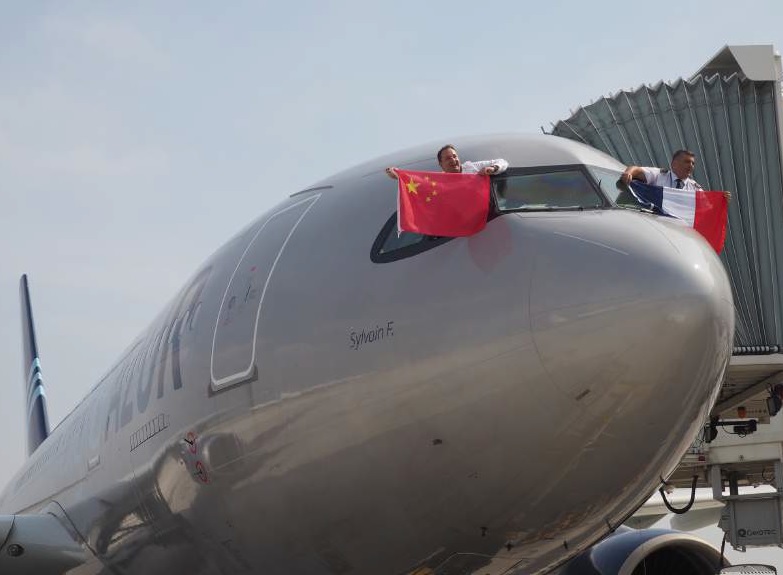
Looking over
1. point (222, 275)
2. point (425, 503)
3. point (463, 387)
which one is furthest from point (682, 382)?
point (222, 275)

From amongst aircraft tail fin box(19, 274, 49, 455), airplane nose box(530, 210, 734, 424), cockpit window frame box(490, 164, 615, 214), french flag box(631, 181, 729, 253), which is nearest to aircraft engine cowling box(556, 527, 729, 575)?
french flag box(631, 181, 729, 253)

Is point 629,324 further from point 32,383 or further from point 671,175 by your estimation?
point 32,383

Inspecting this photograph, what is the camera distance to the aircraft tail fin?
22077mm

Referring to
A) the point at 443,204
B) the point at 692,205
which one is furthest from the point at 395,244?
the point at 692,205

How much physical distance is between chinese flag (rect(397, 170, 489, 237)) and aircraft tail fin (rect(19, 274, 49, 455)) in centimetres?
1660

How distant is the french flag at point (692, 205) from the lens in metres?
5.66

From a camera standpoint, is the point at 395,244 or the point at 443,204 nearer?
the point at 443,204

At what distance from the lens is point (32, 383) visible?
24.0 meters

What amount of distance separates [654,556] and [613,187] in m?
4.96

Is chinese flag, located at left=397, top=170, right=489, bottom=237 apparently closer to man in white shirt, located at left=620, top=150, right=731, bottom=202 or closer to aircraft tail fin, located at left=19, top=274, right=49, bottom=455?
man in white shirt, located at left=620, top=150, right=731, bottom=202

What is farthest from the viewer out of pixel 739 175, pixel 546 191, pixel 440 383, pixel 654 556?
pixel 739 175

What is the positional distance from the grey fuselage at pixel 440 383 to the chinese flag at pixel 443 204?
84mm

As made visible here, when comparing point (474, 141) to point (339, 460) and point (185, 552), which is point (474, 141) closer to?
point (339, 460)

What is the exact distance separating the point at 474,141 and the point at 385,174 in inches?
20.5
